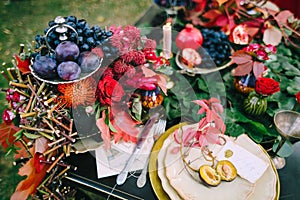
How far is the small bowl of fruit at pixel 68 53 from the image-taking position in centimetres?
100

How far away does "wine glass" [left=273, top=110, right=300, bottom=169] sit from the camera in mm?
1066

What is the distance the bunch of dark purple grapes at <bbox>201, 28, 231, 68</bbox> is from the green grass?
48.8 inches

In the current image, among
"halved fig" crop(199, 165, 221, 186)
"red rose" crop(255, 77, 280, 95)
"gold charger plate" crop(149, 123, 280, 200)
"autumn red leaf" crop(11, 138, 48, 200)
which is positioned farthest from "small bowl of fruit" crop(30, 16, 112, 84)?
"red rose" crop(255, 77, 280, 95)

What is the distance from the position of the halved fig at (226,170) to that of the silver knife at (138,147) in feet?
0.86

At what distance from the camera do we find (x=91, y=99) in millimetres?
1022

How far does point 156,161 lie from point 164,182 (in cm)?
9

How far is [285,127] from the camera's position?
1116 millimetres

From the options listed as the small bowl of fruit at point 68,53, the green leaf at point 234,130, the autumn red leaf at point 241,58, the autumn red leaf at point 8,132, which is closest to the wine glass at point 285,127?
the green leaf at point 234,130

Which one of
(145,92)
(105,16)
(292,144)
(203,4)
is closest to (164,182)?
(145,92)

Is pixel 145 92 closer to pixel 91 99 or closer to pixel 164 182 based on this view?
pixel 91 99

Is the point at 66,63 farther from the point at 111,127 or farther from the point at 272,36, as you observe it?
the point at 272,36

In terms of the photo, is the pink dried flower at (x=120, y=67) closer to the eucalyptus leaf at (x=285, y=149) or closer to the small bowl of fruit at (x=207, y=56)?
the small bowl of fruit at (x=207, y=56)

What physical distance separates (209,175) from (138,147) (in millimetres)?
252

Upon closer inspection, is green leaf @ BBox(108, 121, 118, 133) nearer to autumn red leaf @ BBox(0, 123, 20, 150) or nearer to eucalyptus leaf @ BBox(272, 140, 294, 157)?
autumn red leaf @ BBox(0, 123, 20, 150)
